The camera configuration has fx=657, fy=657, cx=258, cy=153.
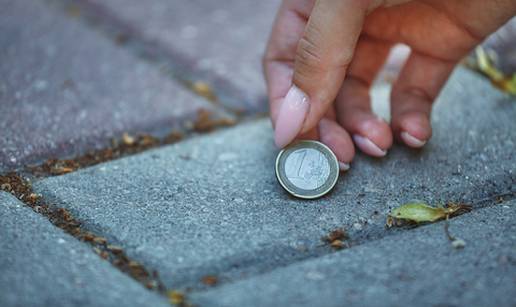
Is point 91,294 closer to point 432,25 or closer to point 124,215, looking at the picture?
point 124,215

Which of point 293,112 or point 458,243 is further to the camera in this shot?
point 293,112

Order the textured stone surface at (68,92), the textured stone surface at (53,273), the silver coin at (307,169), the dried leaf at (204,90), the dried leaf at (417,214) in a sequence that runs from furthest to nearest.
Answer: the dried leaf at (204,90)
the textured stone surface at (68,92)
the silver coin at (307,169)
the dried leaf at (417,214)
the textured stone surface at (53,273)

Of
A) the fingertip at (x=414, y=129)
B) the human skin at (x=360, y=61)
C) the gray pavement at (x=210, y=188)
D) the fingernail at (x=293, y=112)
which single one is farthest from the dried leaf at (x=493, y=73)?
the fingernail at (x=293, y=112)

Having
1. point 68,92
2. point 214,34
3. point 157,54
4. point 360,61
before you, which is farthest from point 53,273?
point 214,34

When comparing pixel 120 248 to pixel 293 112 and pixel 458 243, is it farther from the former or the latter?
pixel 458 243

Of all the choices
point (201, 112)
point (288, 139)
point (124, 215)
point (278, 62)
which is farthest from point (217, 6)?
point (124, 215)

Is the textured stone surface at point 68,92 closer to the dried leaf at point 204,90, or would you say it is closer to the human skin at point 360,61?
the dried leaf at point 204,90

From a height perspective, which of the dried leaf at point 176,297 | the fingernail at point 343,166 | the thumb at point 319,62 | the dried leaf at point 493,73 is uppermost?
the thumb at point 319,62
